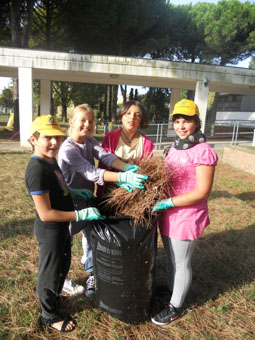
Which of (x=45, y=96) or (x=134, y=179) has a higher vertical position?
(x=45, y=96)

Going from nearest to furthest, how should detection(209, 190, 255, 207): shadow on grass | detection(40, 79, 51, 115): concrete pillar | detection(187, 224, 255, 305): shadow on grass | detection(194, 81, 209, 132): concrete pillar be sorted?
1. detection(187, 224, 255, 305): shadow on grass
2. detection(209, 190, 255, 207): shadow on grass
3. detection(194, 81, 209, 132): concrete pillar
4. detection(40, 79, 51, 115): concrete pillar

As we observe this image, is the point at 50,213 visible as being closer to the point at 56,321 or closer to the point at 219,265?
the point at 56,321

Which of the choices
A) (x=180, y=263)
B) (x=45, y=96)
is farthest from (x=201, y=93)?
(x=180, y=263)

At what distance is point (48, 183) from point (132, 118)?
0.86m

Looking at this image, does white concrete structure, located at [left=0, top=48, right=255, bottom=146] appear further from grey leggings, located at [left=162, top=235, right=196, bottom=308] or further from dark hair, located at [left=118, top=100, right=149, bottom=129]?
grey leggings, located at [left=162, top=235, right=196, bottom=308]

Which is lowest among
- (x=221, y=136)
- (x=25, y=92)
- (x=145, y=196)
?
(x=221, y=136)

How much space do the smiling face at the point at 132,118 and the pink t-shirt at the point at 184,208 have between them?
43cm

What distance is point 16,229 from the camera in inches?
123

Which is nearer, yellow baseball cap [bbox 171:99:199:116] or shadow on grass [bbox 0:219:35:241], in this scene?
yellow baseball cap [bbox 171:99:199:116]

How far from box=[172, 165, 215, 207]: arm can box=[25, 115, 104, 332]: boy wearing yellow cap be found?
0.56 metres

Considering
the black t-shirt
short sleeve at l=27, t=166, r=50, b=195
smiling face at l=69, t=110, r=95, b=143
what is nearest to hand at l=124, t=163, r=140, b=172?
smiling face at l=69, t=110, r=95, b=143

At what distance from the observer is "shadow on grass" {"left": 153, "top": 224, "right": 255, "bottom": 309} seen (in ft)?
7.18

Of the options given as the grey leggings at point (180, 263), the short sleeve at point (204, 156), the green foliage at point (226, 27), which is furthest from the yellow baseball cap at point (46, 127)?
the green foliage at point (226, 27)

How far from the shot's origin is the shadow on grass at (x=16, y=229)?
118 inches
